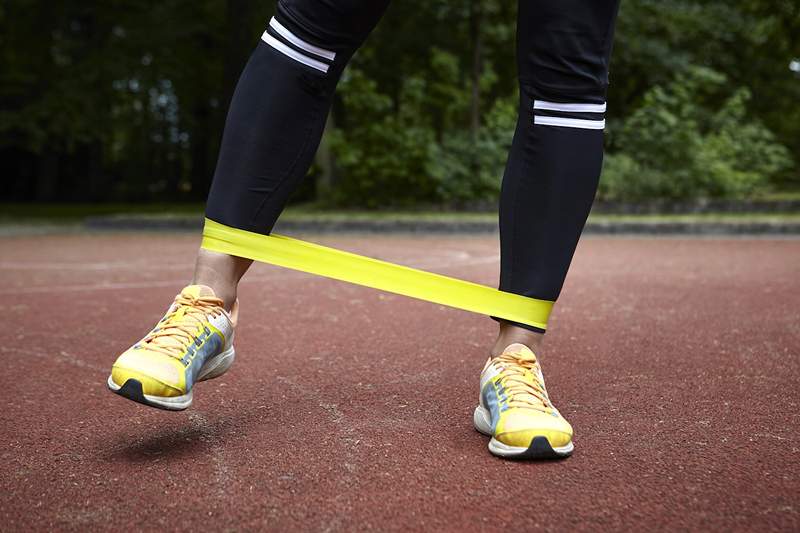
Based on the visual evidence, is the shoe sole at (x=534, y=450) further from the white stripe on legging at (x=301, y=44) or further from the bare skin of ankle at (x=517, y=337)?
the white stripe on legging at (x=301, y=44)

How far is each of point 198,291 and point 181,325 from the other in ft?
0.27

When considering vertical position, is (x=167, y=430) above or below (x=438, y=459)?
below

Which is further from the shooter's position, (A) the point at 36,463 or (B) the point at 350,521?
(A) the point at 36,463

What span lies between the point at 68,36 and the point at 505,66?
9727 millimetres

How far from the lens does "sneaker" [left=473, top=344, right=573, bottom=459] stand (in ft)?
4.79

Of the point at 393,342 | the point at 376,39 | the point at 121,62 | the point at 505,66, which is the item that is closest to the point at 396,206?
the point at 376,39

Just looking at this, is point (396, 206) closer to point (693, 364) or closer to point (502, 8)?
Answer: point (502, 8)

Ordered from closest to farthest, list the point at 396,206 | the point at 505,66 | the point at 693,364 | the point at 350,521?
the point at 350,521 → the point at 693,364 → the point at 396,206 → the point at 505,66

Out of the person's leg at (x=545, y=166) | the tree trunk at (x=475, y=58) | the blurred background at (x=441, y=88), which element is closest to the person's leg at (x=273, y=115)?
the person's leg at (x=545, y=166)

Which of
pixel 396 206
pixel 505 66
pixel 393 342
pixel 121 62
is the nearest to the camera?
pixel 393 342

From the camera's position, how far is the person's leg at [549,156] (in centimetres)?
159

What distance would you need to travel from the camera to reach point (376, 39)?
1380 centimetres

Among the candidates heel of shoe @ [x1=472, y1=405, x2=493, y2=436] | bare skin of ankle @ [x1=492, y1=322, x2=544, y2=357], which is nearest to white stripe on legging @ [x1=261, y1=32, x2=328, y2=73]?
bare skin of ankle @ [x1=492, y1=322, x2=544, y2=357]

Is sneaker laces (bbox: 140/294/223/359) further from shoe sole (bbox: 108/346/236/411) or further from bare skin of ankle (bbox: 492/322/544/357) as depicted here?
bare skin of ankle (bbox: 492/322/544/357)
